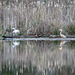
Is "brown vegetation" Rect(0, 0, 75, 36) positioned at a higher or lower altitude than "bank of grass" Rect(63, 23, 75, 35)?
higher

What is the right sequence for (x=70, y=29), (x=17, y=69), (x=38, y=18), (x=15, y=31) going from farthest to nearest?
(x=38, y=18) < (x=70, y=29) < (x=15, y=31) < (x=17, y=69)

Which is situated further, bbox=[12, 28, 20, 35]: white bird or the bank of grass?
the bank of grass

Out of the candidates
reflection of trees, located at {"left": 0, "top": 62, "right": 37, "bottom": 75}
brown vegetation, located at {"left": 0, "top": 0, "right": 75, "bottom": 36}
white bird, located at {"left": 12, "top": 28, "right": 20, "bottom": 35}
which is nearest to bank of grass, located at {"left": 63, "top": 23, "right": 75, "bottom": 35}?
brown vegetation, located at {"left": 0, "top": 0, "right": 75, "bottom": 36}

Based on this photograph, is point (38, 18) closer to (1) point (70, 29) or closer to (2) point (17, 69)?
(1) point (70, 29)

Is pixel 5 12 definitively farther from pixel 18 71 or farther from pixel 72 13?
pixel 18 71

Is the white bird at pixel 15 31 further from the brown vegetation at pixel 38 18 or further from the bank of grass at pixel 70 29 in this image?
the bank of grass at pixel 70 29

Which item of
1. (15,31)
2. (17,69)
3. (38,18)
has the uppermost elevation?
(38,18)

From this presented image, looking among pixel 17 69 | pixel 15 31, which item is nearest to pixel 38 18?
pixel 15 31

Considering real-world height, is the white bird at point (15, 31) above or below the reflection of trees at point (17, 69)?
above

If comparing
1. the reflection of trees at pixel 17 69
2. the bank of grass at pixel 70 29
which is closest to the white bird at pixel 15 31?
the bank of grass at pixel 70 29

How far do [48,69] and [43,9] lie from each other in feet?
42.7

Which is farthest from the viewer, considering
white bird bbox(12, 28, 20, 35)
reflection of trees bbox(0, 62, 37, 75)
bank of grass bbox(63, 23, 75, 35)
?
bank of grass bbox(63, 23, 75, 35)

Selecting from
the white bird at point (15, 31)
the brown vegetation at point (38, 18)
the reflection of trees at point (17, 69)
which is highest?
the brown vegetation at point (38, 18)

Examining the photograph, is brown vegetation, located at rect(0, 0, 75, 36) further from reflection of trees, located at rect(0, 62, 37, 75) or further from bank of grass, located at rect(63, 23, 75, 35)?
reflection of trees, located at rect(0, 62, 37, 75)
